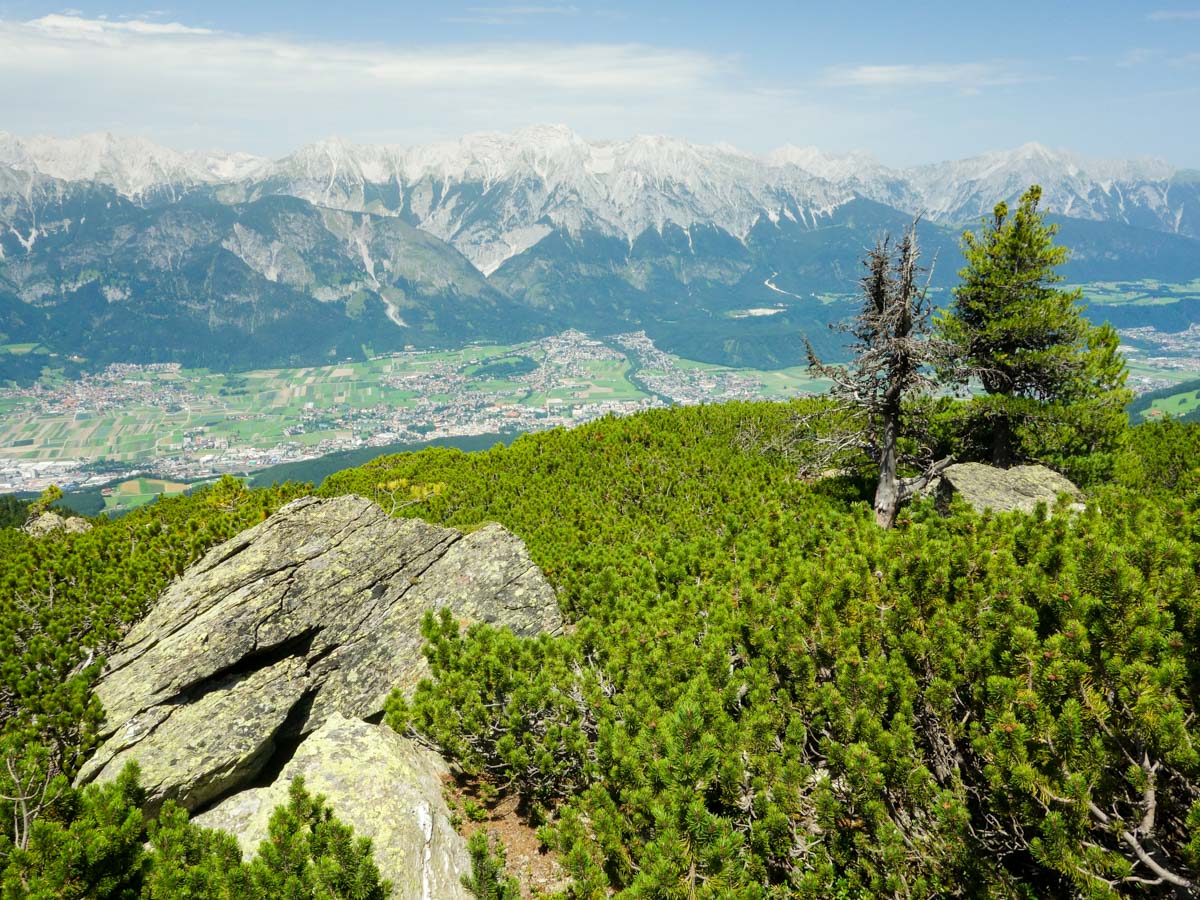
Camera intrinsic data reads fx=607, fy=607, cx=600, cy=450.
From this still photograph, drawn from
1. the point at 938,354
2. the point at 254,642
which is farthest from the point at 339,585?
the point at 938,354

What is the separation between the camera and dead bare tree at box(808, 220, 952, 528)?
59.3 feet

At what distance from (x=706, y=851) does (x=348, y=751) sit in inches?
215

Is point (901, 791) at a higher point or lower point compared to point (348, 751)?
higher

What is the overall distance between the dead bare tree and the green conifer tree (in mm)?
3240

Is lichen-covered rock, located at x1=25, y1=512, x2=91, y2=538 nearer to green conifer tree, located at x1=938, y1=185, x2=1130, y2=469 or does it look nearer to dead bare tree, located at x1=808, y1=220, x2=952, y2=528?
dead bare tree, located at x1=808, y1=220, x2=952, y2=528

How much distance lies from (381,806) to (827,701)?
6037 millimetres

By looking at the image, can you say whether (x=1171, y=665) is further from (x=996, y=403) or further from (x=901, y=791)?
(x=996, y=403)

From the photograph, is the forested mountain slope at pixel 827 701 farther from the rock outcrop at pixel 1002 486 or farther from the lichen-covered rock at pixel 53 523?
the lichen-covered rock at pixel 53 523

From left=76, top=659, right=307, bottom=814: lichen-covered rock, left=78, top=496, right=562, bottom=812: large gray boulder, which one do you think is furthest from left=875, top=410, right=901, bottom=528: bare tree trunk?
left=76, top=659, right=307, bottom=814: lichen-covered rock

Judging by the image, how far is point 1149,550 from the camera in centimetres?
737

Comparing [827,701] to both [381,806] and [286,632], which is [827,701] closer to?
[381,806]

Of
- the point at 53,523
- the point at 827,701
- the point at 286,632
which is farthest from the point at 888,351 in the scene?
the point at 53,523

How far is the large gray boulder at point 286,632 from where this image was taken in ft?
35.3

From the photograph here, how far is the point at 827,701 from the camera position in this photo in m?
7.69
